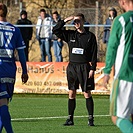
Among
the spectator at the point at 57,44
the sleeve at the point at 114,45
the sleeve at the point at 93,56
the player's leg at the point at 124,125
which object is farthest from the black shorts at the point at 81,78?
the spectator at the point at 57,44

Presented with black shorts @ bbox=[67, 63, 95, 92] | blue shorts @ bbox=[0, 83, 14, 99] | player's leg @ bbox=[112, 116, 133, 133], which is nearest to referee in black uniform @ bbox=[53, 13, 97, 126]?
black shorts @ bbox=[67, 63, 95, 92]

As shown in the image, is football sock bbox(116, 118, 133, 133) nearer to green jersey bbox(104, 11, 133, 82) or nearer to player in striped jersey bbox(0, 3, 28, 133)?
green jersey bbox(104, 11, 133, 82)

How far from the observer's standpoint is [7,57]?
398 inches

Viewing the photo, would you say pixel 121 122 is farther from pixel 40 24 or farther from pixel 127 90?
pixel 40 24

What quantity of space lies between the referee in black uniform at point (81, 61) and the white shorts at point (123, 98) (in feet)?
13.7

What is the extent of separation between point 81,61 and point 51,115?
1883 millimetres

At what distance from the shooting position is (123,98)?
863 centimetres

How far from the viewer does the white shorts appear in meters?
8.62

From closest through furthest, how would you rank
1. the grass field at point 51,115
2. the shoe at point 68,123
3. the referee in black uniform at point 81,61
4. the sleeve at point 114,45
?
the sleeve at point 114,45 → the grass field at point 51,115 → the shoe at point 68,123 → the referee in black uniform at point 81,61

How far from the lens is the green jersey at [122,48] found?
28.2 feet

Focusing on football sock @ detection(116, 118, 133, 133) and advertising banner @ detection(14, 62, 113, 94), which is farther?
advertising banner @ detection(14, 62, 113, 94)

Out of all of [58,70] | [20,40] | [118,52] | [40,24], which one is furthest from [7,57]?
[40,24]

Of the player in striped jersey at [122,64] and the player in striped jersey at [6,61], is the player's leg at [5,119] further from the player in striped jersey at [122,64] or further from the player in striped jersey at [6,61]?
the player in striped jersey at [122,64]

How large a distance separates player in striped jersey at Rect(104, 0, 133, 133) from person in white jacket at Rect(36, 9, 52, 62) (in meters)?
12.6
